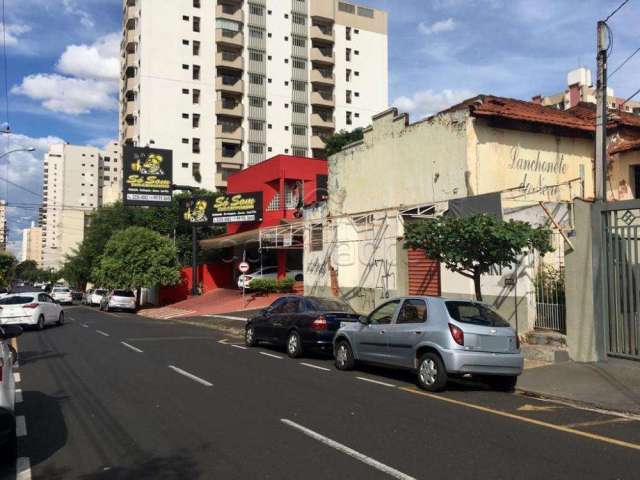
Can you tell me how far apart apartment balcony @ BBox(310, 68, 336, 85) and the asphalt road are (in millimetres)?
68145

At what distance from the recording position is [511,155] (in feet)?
62.6

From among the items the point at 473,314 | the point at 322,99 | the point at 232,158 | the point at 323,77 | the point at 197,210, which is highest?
the point at 323,77

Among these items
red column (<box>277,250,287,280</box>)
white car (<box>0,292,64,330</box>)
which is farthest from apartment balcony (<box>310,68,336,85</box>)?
white car (<box>0,292,64,330</box>)

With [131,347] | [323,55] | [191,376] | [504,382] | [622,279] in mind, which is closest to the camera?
[504,382]

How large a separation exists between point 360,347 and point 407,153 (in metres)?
11.0

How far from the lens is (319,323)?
13.9 meters

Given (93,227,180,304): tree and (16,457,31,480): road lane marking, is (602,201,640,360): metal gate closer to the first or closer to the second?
(16,457,31,480): road lane marking

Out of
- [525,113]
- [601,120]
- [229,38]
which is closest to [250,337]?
[601,120]

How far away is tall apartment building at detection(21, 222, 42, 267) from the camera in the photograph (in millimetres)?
144875

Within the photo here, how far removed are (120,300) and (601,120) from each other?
33.7 m

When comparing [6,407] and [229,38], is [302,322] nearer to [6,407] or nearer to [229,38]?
[6,407]

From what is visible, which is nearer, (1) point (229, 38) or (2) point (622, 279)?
(2) point (622, 279)

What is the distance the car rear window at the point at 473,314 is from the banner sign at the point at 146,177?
3194 centimetres

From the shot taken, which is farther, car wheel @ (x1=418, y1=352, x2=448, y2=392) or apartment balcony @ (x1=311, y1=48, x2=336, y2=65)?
apartment balcony @ (x1=311, y1=48, x2=336, y2=65)
